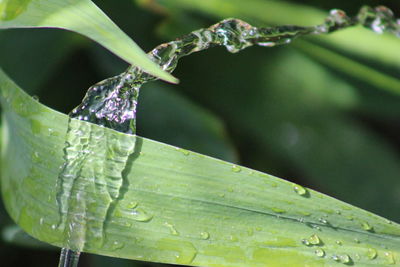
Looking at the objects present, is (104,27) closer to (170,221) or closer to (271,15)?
(170,221)

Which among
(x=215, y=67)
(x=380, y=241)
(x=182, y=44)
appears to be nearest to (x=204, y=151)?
(x=215, y=67)

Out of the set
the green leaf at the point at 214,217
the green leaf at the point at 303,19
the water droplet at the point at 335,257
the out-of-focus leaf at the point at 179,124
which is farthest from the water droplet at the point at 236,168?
the green leaf at the point at 303,19

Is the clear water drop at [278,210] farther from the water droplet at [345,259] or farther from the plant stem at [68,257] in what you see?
the plant stem at [68,257]

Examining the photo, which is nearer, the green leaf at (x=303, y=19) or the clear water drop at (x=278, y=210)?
the clear water drop at (x=278, y=210)

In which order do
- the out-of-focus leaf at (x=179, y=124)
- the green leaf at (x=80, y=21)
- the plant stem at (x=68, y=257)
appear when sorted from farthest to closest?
the out-of-focus leaf at (x=179, y=124), the plant stem at (x=68, y=257), the green leaf at (x=80, y=21)

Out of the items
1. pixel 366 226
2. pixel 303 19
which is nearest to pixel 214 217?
pixel 366 226

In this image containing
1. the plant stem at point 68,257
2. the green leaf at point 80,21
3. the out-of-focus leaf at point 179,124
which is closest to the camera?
the green leaf at point 80,21

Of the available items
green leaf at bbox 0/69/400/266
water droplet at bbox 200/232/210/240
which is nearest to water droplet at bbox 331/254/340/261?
green leaf at bbox 0/69/400/266
